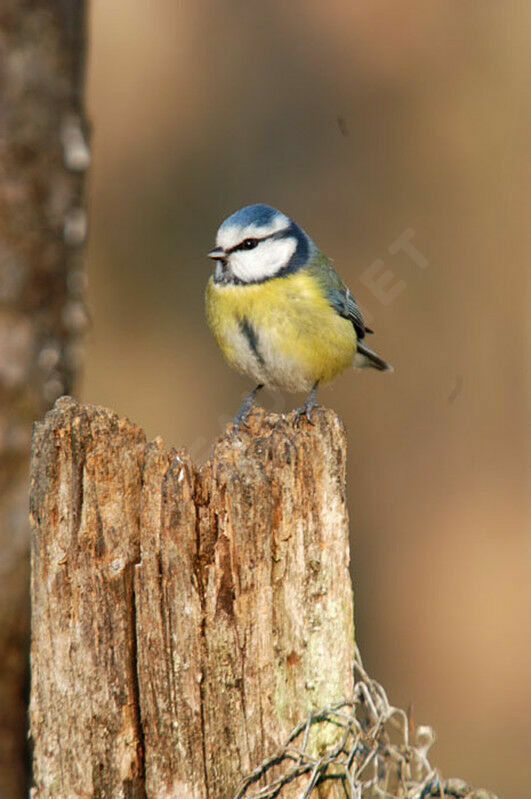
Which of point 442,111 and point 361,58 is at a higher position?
point 361,58

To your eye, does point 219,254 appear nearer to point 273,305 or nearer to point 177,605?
point 273,305

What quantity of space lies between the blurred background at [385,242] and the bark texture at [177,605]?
11.9 ft

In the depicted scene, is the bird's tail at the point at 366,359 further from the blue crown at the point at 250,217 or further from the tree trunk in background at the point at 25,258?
the tree trunk in background at the point at 25,258

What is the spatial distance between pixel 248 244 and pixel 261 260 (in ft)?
0.32

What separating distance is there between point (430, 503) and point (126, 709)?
437 centimetres

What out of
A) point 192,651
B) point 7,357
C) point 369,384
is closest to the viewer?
point 192,651

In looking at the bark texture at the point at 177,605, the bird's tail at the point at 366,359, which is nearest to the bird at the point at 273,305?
the bird's tail at the point at 366,359

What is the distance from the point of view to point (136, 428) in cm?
221

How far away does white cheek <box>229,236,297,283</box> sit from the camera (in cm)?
350

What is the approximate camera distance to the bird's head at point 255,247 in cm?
342

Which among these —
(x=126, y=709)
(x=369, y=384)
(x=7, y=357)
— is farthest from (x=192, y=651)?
(x=369, y=384)

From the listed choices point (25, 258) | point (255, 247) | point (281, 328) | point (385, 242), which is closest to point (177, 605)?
point (281, 328)

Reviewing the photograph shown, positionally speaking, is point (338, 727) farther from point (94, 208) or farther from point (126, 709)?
point (94, 208)

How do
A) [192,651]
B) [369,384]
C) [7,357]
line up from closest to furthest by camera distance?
[192,651] < [7,357] < [369,384]
